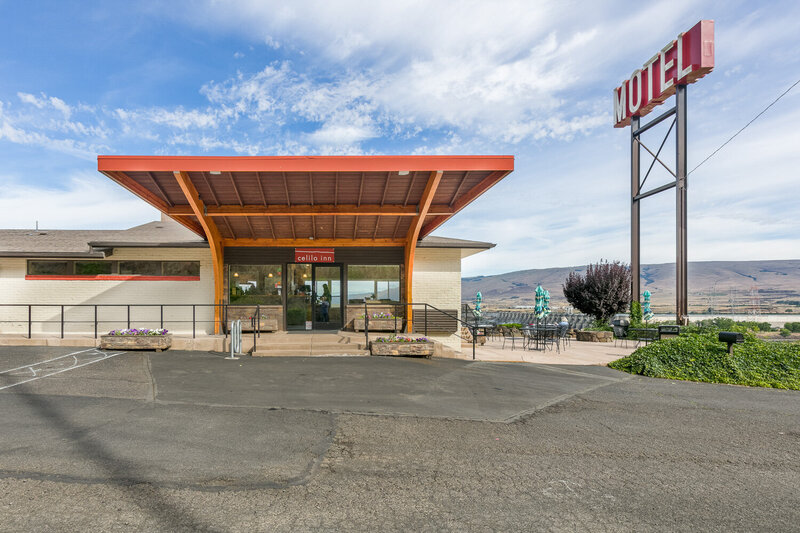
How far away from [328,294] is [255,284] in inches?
98.6

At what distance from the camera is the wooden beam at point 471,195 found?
31.3 ft

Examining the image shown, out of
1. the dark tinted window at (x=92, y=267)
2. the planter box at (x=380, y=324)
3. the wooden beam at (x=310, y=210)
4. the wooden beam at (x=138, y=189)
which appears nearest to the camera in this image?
the wooden beam at (x=138, y=189)

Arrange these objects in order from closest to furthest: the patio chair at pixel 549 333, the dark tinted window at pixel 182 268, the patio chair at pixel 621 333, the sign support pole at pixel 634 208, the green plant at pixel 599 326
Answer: the patio chair at pixel 549 333 → the dark tinted window at pixel 182 268 → the patio chair at pixel 621 333 → the sign support pole at pixel 634 208 → the green plant at pixel 599 326

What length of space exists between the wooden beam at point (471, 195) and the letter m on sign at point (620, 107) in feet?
41.1

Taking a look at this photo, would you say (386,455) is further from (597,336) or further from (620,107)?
(620,107)

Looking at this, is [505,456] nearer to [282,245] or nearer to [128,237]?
[282,245]

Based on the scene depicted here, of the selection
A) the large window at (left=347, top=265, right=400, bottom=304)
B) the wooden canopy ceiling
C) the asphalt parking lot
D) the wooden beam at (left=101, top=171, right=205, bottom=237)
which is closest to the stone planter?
the large window at (left=347, top=265, right=400, bottom=304)

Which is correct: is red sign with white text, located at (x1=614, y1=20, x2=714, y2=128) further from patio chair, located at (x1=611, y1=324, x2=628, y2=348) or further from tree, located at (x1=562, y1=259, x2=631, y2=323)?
patio chair, located at (x1=611, y1=324, x2=628, y2=348)

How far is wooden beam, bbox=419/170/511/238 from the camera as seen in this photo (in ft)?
31.3

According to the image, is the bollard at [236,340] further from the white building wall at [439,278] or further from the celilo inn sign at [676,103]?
the celilo inn sign at [676,103]

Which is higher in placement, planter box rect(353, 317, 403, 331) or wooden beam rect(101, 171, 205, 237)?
wooden beam rect(101, 171, 205, 237)

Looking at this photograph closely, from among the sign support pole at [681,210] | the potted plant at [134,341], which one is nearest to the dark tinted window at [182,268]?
the potted plant at [134,341]

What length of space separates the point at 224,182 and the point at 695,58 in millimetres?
16364

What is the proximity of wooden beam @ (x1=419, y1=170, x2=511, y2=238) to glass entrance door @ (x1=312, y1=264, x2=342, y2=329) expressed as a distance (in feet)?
12.3
